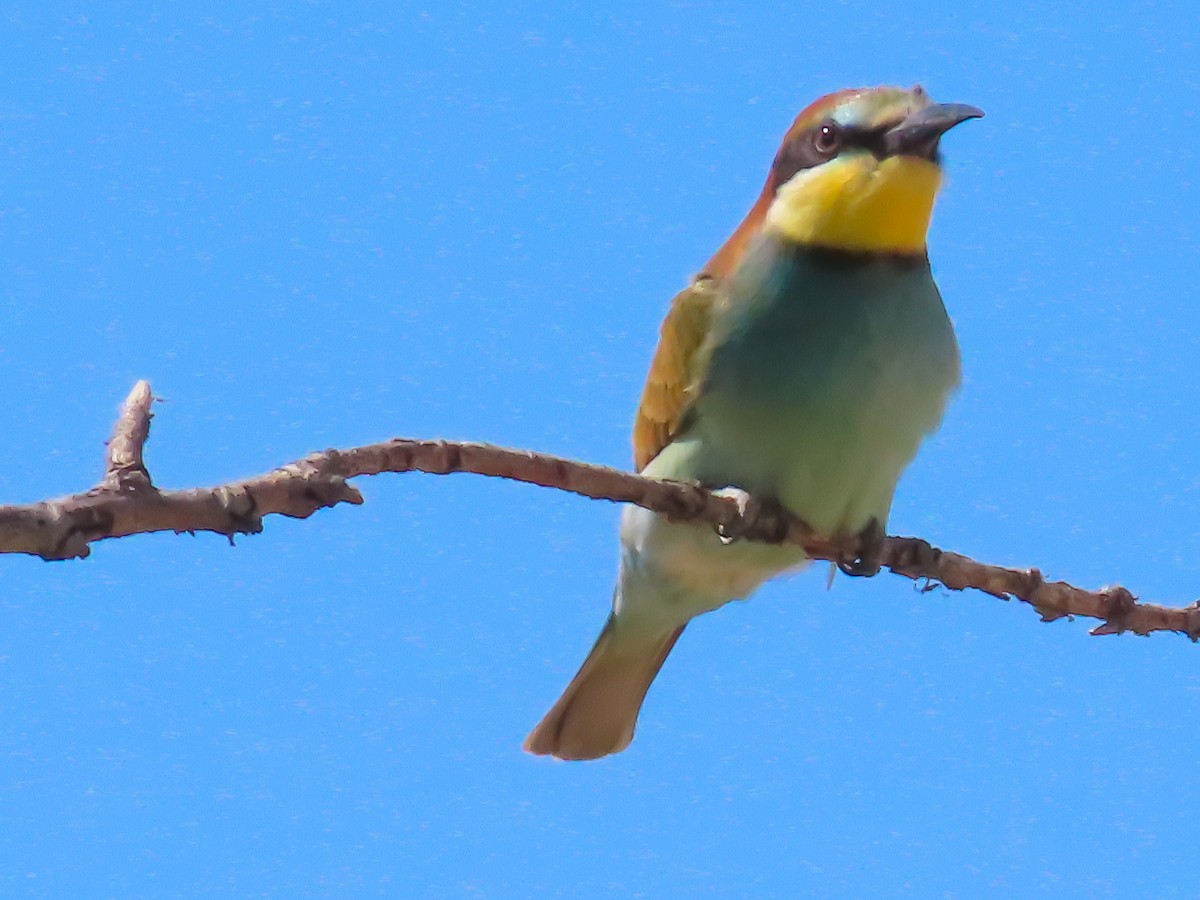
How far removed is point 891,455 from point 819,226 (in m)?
0.46

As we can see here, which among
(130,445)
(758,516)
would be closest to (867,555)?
(758,516)

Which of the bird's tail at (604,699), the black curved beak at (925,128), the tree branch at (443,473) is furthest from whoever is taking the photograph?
the bird's tail at (604,699)

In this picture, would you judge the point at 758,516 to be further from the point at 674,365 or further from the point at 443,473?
the point at 443,473

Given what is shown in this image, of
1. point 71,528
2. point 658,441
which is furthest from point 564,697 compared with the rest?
point 71,528

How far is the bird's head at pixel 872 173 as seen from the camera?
279cm

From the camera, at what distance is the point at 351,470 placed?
5.91 feet

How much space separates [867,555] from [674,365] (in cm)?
54

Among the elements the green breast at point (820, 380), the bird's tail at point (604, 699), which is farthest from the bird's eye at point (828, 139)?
the bird's tail at point (604, 699)

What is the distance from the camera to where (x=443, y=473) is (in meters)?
1.93

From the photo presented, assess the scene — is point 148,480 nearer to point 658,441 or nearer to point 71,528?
point 71,528

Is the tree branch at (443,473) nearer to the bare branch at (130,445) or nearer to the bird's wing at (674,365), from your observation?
the bare branch at (130,445)

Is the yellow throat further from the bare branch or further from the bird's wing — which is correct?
the bare branch

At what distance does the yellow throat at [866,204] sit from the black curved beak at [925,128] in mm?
17

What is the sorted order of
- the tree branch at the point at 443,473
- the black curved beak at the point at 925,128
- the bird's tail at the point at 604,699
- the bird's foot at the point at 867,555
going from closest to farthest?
the tree branch at the point at 443,473 → the black curved beak at the point at 925,128 → the bird's foot at the point at 867,555 → the bird's tail at the point at 604,699
